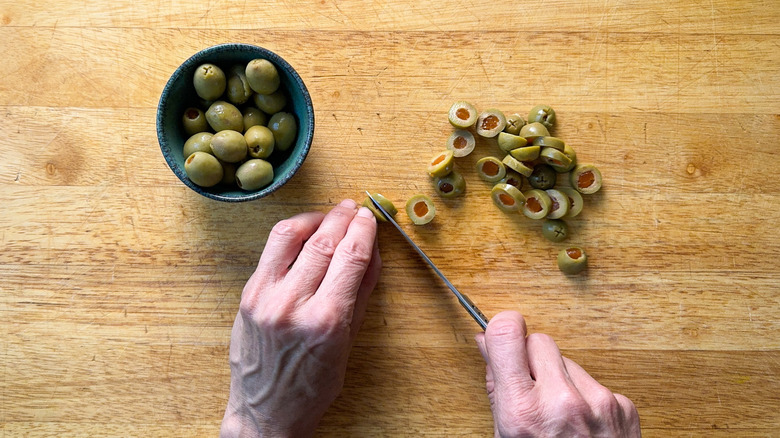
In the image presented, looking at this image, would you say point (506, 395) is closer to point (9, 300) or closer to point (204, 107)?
point (204, 107)

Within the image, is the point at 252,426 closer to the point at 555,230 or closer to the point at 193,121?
the point at 193,121

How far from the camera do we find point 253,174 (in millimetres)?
1820

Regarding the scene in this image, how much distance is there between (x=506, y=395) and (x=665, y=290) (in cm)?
87

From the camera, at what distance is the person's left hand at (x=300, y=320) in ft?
5.78

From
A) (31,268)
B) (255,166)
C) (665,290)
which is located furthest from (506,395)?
(31,268)

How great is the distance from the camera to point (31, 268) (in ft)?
7.01

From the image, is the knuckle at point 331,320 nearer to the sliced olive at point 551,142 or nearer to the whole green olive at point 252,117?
the whole green olive at point 252,117

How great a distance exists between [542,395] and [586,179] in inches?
34.1

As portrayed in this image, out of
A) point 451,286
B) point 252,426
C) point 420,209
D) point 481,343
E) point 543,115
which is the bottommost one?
point 252,426

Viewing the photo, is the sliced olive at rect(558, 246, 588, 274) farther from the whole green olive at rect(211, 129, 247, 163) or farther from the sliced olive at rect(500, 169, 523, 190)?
the whole green olive at rect(211, 129, 247, 163)

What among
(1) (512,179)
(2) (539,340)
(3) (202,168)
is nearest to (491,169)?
(1) (512,179)

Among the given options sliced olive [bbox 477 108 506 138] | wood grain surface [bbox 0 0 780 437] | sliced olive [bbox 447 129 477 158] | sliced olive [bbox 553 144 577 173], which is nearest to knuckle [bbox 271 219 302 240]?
wood grain surface [bbox 0 0 780 437]

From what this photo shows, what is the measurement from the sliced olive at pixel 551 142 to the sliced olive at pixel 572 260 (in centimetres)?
39

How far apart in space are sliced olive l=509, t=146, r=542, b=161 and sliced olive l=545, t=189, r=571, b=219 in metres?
0.16
